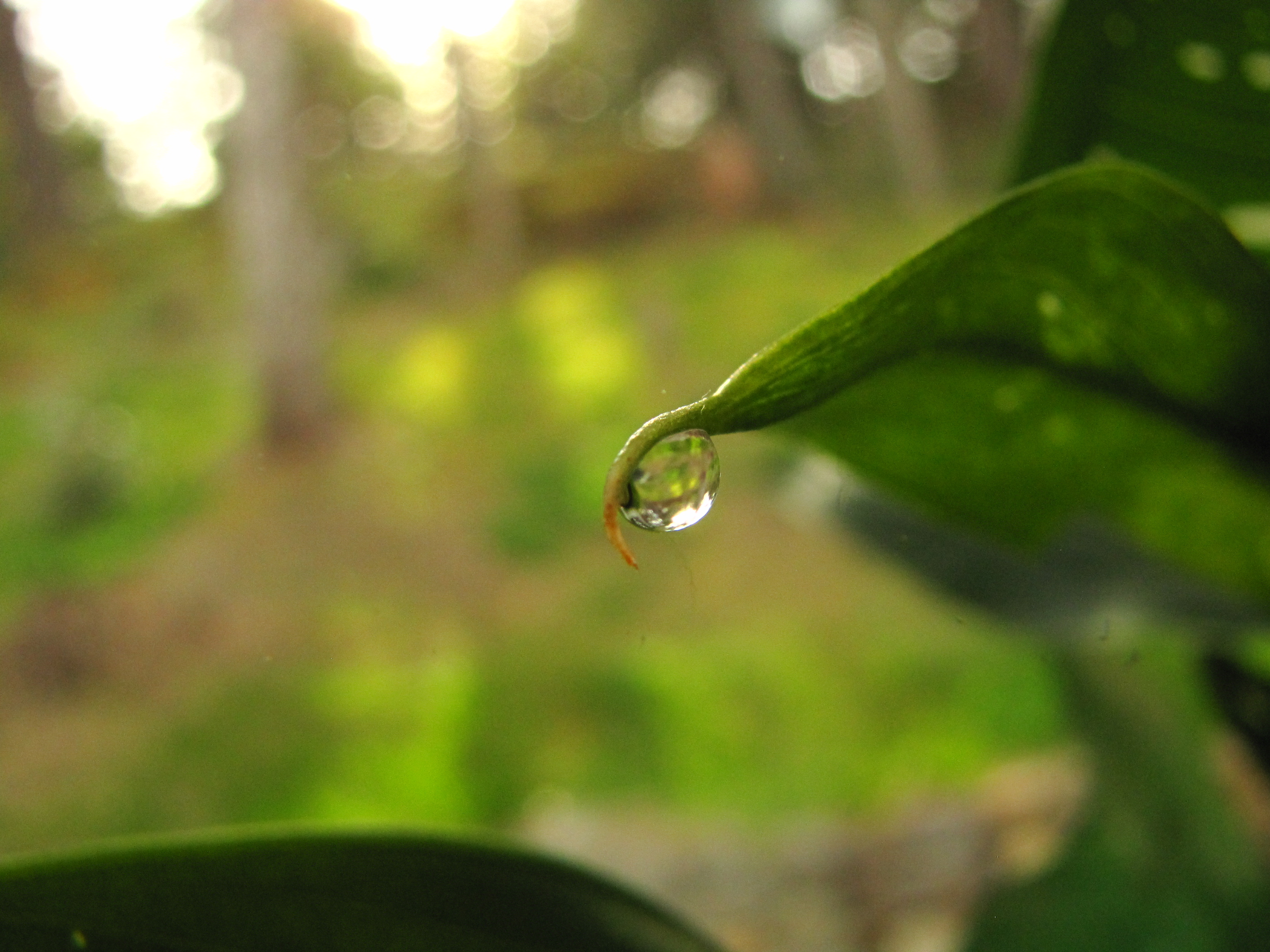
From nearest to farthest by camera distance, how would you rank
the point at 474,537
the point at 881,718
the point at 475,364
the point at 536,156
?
the point at 881,718, the point at 474,537, the point at 475,364, the point at 536,156

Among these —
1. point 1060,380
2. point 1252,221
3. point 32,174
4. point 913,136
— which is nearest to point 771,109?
point 913,136

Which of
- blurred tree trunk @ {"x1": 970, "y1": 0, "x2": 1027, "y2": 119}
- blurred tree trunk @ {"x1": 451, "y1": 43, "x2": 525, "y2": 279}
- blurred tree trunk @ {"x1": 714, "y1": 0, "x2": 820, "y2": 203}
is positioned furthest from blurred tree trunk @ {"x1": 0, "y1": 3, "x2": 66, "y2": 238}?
blurred tree trunk @ {"x1": 970, "y1": 0, "x2": 1027, "y2": 119}

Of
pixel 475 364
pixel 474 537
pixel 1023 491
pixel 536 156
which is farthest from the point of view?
pixel 536 156

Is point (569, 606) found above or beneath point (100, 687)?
beneath

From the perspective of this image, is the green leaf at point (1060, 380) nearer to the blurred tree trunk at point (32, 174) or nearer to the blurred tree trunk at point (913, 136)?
the blurred tree trunk at point (913, 136)

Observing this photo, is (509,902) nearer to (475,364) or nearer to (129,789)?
(129,789)

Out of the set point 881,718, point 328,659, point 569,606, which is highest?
point 328,659

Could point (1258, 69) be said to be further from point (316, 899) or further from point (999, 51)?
point (999, 51)

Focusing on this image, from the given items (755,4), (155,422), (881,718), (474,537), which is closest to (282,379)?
(155,422)
